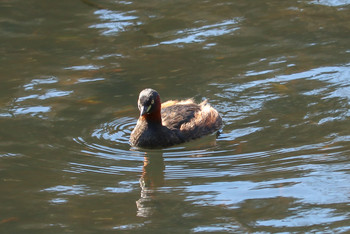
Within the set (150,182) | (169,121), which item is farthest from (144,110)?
(150,182)

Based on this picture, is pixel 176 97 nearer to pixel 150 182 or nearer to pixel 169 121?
pixel 169 121

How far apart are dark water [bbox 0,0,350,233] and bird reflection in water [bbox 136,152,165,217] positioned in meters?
0.02

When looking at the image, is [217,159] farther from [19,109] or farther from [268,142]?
[19,109]

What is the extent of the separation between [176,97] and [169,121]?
0.92m

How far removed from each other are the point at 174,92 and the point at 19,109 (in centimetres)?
238

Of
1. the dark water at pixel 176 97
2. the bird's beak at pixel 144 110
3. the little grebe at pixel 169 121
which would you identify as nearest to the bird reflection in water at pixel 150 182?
the dark water at pixel 176 97

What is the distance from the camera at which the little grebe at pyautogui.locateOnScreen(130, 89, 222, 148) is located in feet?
32.1

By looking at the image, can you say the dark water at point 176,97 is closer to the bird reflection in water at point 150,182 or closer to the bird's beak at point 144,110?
the bird reflection in water at point 150,182

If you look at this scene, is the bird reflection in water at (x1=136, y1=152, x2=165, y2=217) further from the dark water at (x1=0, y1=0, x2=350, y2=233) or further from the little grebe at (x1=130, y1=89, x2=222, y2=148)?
the little grebe at (x1=130, y1=89, x2=222, y2=148)

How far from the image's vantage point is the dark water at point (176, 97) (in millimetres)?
7188

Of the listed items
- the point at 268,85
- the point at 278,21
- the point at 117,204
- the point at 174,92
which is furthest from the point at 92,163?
the point at 278,21

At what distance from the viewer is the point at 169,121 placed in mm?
10453

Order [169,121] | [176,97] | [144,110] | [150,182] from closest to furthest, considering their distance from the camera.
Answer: [150,182] < [144,110] < [169,121] < [176,97]

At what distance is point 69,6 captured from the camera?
15.9 m
